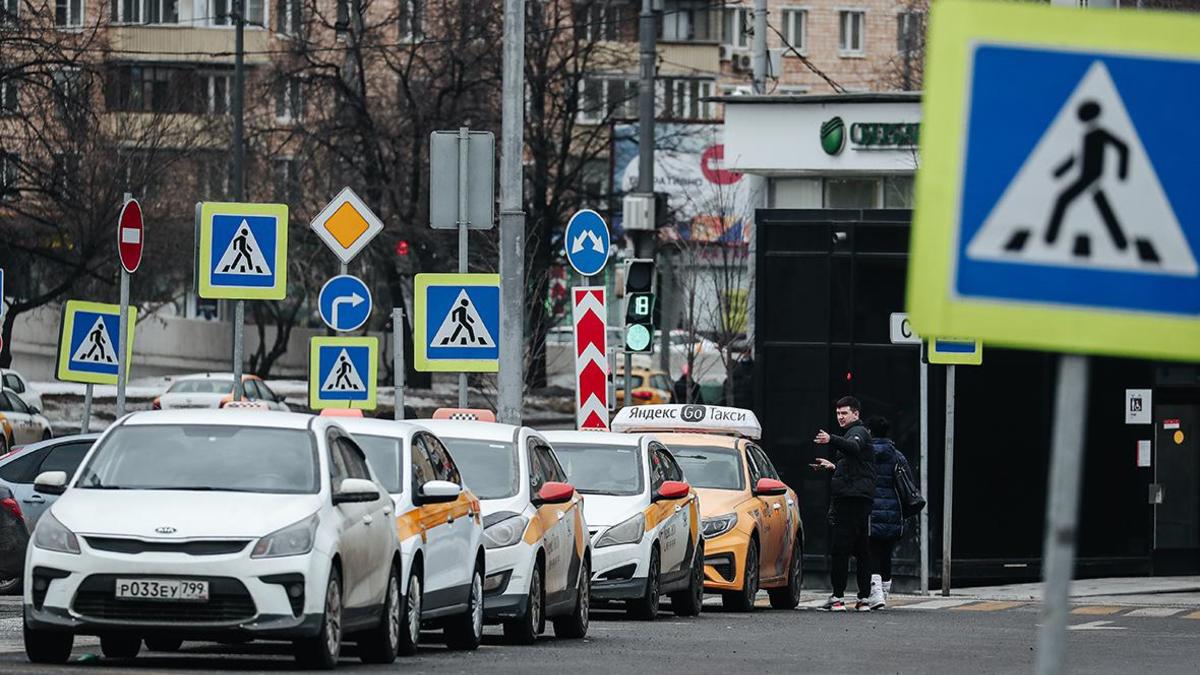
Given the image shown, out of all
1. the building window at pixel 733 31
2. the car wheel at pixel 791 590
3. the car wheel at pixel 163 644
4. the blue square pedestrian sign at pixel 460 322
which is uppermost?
the building window at pixel 733 31

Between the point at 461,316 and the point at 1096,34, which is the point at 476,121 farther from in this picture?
the point at 1096,34

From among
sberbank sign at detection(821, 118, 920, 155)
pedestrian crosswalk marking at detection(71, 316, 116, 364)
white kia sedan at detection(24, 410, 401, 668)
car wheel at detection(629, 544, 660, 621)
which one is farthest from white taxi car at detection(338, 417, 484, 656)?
sberbank sign at detection(821, 118, 920, 155)

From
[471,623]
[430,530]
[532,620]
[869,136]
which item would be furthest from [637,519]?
[869,136]

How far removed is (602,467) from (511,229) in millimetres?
3136

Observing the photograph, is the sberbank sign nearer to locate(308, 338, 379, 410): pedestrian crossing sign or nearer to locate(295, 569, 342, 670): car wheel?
locate(308, 338, 379, 410): pedestrian crossing sign

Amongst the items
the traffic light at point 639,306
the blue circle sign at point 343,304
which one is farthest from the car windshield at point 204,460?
the traffic light at point 639,306

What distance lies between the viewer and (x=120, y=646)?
563 inches

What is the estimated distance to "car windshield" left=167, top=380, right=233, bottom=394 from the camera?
181 ft

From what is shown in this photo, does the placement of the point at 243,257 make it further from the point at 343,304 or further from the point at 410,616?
the point at 410,616

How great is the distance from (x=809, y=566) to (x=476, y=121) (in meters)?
28.2

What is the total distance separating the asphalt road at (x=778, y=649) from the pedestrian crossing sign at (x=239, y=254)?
3.75m

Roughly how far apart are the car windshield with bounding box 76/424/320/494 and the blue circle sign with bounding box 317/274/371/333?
10908mm

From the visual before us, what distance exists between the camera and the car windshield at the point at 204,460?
13.5 m

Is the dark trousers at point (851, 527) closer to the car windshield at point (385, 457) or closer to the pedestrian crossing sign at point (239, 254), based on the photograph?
the pedestrian crossing sign at point (239, 254)
